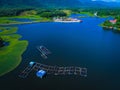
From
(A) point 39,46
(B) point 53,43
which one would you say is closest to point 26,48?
(A) point 39,46

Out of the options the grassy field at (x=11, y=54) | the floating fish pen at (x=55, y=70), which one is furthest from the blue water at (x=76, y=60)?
the grassy field at (x=11, y=54)

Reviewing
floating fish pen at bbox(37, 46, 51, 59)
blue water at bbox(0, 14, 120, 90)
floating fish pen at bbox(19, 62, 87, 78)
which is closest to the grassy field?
blue water at bbox(0, 14, 120, 90)

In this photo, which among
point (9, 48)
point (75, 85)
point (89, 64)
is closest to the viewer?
point (75, 85)

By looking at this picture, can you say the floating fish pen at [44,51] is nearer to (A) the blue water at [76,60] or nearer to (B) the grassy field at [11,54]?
(A) the blue water at [76,60]

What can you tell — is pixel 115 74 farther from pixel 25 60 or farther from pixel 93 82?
pixel 25 60

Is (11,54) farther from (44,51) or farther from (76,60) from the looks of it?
(76,60)

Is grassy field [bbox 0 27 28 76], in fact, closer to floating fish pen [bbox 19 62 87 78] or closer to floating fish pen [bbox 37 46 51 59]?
floating fish pen [bbox 19 62 87 78]

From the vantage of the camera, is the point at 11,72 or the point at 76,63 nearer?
the point at 11,72

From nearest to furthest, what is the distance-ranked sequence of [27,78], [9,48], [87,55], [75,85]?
[75,85]
[27,78]
[87,55]
[9,48]
